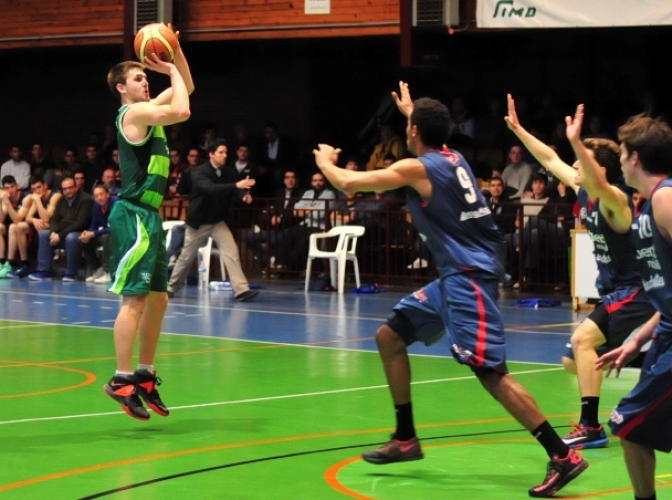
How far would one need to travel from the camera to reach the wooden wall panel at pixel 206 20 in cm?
2097

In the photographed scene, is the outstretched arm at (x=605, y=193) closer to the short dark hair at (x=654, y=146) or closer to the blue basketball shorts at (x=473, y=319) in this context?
the blue basketball shorts at (x=473, y=319)

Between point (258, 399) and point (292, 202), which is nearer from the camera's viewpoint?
point (258, 399)

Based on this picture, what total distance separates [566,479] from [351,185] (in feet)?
6.15

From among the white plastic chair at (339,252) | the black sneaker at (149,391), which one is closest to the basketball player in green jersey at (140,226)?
the black sneaker at (149,391)

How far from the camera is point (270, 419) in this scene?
889 cm

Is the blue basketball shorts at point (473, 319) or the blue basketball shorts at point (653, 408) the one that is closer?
the blue basketball shorts at point (653, 408)

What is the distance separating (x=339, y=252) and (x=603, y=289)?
1153cm

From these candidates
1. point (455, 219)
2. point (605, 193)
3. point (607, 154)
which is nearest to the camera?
point (455, 219)

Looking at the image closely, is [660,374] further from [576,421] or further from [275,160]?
[275,160]

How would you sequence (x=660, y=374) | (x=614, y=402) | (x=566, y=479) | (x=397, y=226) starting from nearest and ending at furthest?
(x=660, y=374) < (x=566, y=479) < (x=614, y=402) < (x=397, y=226)

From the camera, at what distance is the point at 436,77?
83.4ft

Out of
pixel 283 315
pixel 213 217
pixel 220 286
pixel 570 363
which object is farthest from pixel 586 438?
pixel 220 286

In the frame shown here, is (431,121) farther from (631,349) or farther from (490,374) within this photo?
(631,349)

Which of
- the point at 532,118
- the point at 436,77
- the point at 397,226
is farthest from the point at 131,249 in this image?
the point at 436,77
